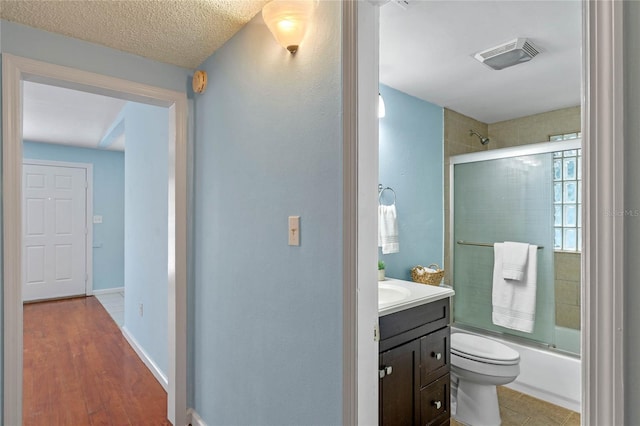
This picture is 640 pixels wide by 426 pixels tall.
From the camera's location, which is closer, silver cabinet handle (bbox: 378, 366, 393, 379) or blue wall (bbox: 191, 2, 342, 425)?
blue wall (bbox: 191, 2, 342, 425)

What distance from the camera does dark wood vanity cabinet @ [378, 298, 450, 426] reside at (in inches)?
64.3

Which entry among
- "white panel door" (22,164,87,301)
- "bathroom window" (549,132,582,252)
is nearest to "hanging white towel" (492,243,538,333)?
"bathroom window" (549,132,582,252)

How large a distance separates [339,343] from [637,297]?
2.63ft

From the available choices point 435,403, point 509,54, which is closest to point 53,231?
point 435,403

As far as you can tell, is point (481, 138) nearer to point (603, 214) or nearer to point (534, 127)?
point (534, 127)

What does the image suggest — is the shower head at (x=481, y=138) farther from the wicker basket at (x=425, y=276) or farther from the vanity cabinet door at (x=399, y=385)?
the vanity cabinet door at (x=399, y=385)

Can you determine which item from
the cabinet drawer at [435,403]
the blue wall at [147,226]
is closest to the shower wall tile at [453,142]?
the cabinet drawer at [435,403]

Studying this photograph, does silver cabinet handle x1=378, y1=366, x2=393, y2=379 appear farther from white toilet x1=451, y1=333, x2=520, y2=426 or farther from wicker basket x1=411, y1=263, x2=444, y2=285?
wicker basket x1=411, y1=263, x2=444, y2=285

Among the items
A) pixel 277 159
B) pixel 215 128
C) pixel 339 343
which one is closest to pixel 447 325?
pixel 339 343

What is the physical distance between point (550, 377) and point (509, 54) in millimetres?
2297

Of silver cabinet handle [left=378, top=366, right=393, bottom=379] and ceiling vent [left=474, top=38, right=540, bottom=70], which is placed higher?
ceiling vent [left=474, top=38, right=540, bottom=70]

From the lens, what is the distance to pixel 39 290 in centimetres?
518

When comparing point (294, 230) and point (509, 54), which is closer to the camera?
point (294, 230)

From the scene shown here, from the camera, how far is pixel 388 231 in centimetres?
247
